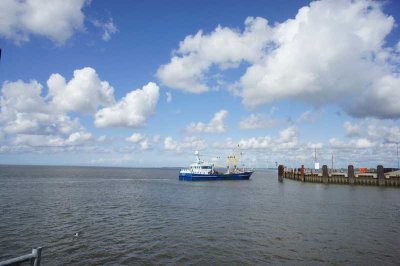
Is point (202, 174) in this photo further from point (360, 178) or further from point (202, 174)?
point (360, 178)

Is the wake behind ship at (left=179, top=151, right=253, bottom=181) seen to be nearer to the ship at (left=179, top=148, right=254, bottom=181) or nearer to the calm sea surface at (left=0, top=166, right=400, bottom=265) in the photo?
the ship at (left=179, top=148, right=254, bottom=181)

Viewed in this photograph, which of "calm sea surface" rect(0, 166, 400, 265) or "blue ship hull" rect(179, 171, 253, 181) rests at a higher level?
"blue ship hull" rect(179, 171, 253, 181)

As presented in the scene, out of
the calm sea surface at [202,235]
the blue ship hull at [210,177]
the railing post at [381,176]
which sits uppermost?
the railing post at [381,176]

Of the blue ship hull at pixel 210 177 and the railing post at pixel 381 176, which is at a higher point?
the railing post at pixel 381 176

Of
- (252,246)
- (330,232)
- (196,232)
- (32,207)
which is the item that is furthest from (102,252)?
(32,207)

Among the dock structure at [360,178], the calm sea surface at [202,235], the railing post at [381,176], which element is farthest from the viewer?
the railing post at [381,176]

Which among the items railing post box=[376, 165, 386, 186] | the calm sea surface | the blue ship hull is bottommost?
the calm sea surface

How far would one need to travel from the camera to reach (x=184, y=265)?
66.0 feet

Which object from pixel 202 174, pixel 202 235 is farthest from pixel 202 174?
pixel 202 235

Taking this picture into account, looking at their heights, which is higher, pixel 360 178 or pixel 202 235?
pixel 360 178

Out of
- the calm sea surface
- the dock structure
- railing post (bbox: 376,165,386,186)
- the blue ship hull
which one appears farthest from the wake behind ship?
the calm sea surface

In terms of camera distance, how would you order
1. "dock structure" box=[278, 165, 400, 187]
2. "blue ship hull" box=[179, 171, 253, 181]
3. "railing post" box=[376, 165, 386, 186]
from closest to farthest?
"dock structure" box=[278, 165, 400, 187], "railing post" box=[376, 165, 386, 186], "blue ship hull" box=[179, 171, 253, 181]

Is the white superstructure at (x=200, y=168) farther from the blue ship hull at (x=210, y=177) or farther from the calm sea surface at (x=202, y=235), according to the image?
the calm sea surface at (x=202, y=235)

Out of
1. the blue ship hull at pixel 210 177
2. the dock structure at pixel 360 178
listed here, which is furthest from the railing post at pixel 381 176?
the blue ship hull at pixel 210 177
